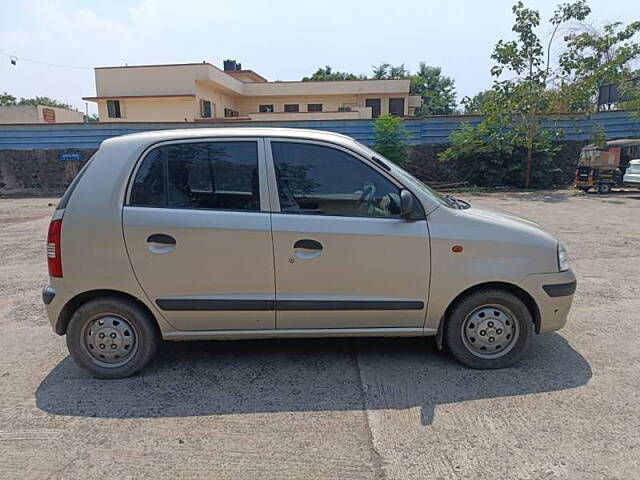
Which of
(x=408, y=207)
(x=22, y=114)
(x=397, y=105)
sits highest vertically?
(x=397, y=105)

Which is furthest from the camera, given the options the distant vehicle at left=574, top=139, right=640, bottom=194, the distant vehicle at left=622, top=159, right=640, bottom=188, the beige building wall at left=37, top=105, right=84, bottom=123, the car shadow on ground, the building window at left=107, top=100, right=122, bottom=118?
the beige building wall at left=37, top=105, right=84, bottom=123

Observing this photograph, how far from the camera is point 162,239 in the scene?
334 cm

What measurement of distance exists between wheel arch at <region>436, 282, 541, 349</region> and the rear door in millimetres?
1361

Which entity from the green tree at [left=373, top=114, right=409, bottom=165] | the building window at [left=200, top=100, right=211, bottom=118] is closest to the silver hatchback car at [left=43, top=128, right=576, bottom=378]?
the green tree at [left=373, top=114, right=409, bottom=165]

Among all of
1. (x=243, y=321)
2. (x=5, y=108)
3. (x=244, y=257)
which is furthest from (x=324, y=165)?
(x=5, y=108)

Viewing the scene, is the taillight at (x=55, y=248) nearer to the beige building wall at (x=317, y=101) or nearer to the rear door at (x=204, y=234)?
the rear door at (x=204, y=234)

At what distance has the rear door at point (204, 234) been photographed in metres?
3.34

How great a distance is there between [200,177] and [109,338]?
1444 millimetres

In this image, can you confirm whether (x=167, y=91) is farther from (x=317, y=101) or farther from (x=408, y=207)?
(x=408, y=207)

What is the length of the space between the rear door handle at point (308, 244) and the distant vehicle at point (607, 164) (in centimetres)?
1760

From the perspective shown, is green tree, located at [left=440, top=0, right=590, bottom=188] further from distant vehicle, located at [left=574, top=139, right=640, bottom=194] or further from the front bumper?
the front bumper

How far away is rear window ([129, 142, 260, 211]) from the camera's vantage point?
3406 mm

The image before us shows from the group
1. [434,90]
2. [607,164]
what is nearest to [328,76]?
[434,90]

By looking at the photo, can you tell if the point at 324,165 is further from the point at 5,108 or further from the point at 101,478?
the point at 5,108
